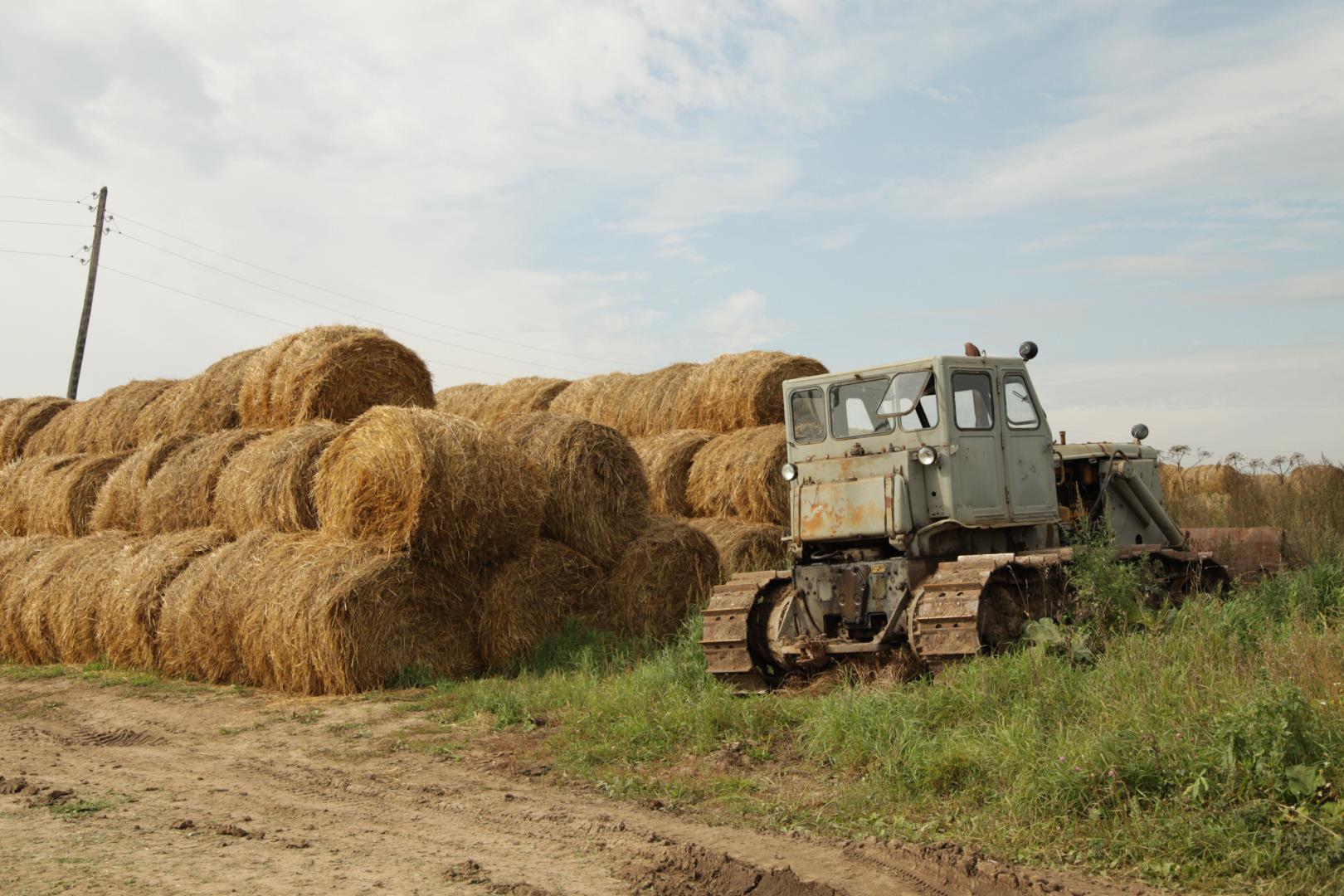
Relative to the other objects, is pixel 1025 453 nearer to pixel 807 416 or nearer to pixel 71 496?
pixel 807 416

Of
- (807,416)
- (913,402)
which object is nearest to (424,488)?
(807,416)

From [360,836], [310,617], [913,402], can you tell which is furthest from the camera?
[310,617]

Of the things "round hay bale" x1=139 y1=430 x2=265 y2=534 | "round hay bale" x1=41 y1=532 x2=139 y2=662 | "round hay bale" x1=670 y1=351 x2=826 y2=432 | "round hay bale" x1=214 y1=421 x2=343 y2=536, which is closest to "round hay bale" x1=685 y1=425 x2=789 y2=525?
"round hay bale" x1=670 y1=351 x2=826 y2=432

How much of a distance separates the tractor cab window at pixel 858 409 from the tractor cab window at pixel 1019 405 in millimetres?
1021

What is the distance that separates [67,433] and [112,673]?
6656 mm

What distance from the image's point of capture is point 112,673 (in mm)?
12359

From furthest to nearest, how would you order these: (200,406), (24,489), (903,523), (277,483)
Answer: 1. (24,489)
2. (200,406)
3. (277,483)
4. (903,523)

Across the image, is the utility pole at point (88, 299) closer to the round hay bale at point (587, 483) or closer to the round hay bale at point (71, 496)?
the round hay bale at point (71, 496)

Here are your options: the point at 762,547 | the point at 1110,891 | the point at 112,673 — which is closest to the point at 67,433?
the point at 112,673

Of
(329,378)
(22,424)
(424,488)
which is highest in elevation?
(22,424)

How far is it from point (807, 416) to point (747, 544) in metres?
3.69

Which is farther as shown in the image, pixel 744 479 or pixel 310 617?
pixel 744 479

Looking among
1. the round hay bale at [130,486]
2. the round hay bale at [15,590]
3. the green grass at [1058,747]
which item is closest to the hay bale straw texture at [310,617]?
the green grass at [1058,747]

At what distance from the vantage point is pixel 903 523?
9.20 metres
